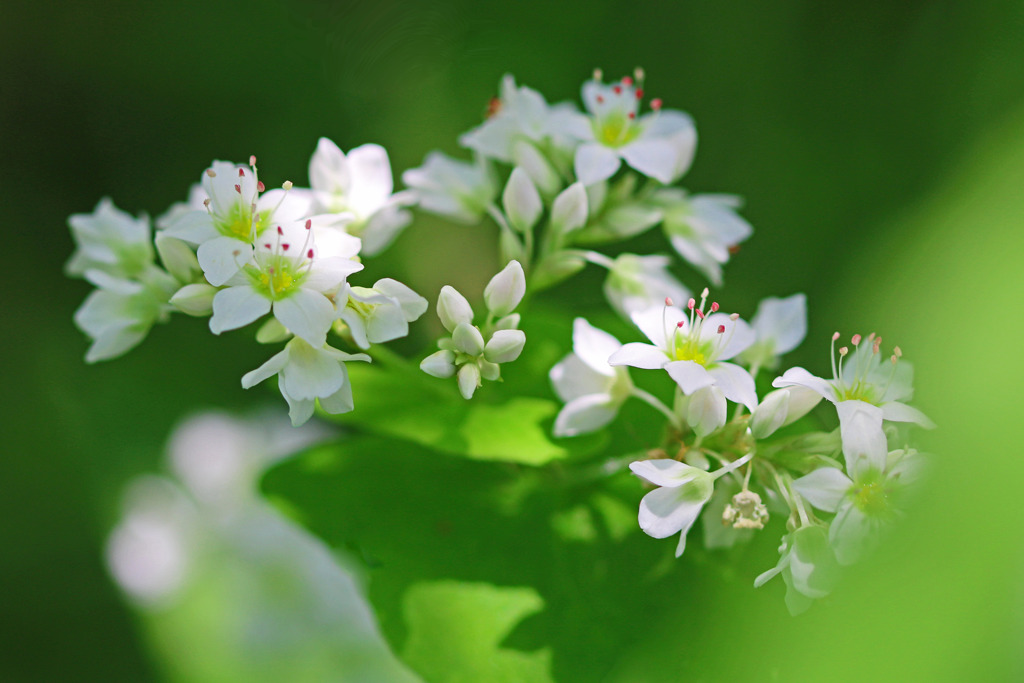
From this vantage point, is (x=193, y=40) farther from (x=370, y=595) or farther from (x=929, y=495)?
(x=929, y=495)

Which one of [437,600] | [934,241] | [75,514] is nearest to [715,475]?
[934,241]

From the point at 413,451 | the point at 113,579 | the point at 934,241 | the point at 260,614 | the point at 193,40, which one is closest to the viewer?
the point at 934,241

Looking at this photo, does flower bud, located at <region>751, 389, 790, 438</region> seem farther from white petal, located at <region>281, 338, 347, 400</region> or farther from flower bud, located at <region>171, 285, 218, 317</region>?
flower bud, located at <region>171, 285, 218, 317</region>

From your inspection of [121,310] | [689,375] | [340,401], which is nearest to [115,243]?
[121,310]

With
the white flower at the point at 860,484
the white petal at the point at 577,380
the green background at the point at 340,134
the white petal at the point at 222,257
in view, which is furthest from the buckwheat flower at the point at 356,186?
the green background at the point at 340,134

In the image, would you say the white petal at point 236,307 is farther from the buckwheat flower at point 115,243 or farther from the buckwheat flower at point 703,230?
the buckwheat flower at point 703,230

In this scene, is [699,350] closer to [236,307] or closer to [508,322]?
[508,322]
